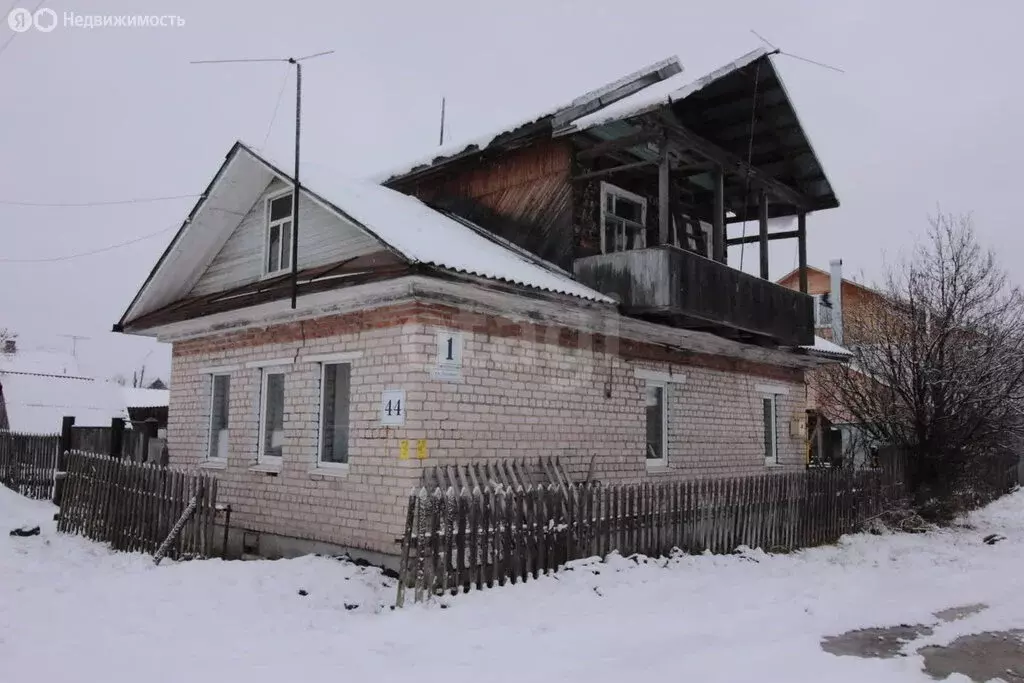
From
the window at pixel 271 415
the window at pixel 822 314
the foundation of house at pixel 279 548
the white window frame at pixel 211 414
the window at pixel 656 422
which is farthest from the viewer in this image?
the window at pixel 822 314

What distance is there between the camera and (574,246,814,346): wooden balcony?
10.1m

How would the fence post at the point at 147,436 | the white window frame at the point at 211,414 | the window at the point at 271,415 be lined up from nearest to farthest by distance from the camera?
the window at the point at 271,415, the white window frame at the point at 211,414, the fence post at the point at 147,436

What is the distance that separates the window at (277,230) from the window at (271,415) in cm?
163

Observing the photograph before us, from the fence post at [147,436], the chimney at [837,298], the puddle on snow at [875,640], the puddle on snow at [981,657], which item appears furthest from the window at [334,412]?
the chimney at [837,298]

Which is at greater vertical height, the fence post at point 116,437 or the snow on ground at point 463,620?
the fence post at point 116,437

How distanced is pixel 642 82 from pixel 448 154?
343cm

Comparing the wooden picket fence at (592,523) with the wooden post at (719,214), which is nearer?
the wooden picket fence at (592,523)

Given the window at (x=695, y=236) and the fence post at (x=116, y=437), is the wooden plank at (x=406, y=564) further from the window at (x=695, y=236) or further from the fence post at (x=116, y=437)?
the fence post at (x=116, y=437)

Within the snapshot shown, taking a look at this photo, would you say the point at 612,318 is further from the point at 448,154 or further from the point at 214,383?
the point at 214,383

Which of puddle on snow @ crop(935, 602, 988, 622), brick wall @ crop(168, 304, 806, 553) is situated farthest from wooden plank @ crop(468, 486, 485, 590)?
puddle on snow @ crop(935, 602, 988, 622)

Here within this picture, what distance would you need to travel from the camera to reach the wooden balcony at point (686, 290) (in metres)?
10.1

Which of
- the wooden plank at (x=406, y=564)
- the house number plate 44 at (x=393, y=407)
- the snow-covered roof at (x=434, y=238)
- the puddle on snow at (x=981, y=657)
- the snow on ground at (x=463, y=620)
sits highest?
the snow-covered roof at (x=434, y=238)

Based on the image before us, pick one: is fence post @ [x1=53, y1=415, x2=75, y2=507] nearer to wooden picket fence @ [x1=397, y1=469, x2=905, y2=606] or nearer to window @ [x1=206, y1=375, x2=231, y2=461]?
window @ [x1=206, y1=375, x2=231, y2=461]

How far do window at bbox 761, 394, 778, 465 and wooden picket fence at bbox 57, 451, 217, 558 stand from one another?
1072 centimetres
